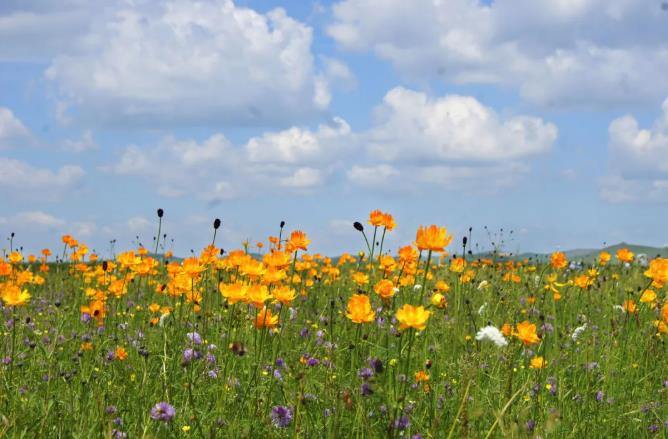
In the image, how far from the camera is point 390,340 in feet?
18.5

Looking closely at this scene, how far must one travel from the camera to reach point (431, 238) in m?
2.79

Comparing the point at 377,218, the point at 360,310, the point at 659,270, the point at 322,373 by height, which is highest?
the point at 377,218

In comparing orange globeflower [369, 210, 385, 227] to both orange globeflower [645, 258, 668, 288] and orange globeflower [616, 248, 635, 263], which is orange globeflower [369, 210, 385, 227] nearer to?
orange globeflower [645, 258, 668, 288]

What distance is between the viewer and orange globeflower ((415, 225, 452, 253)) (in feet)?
9.08

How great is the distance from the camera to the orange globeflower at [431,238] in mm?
2768

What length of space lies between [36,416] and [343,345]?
2.15 meters

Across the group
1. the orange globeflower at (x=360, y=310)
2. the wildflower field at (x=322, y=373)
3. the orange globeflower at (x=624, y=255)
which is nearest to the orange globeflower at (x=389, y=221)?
the wildflower field at (x=322, y=373)

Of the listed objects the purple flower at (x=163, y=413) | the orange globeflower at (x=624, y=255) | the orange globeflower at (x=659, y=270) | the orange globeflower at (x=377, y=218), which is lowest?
the purple flower at (x=163, y=413)

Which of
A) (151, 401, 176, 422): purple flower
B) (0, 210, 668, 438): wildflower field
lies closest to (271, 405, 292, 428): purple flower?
(0, 210, 668, 438): wildflower field

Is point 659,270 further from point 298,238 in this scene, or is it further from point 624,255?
point 298,238

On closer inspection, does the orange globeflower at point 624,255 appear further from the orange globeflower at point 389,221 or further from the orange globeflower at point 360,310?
the orange globeflower at point 360,310

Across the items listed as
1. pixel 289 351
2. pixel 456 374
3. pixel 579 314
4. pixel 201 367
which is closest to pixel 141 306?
pixel 289 351

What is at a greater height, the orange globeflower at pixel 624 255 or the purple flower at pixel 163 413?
the orange globeflower at pixel 624 255

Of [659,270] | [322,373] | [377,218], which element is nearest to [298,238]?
[377,218]
